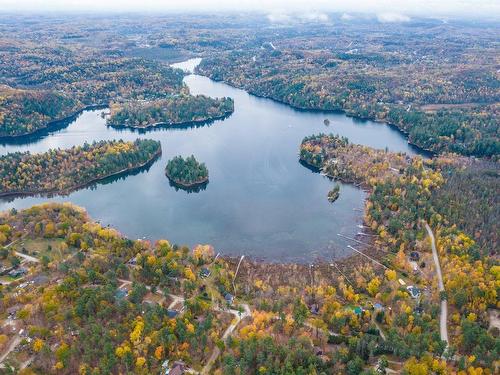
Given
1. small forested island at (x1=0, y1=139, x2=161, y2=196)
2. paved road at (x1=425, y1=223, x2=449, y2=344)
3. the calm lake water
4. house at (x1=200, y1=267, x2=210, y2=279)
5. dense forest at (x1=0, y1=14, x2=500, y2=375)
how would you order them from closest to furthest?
1. dense forest at (x1=0, y1=14, x2=500, y2=375)
2. paved road at (x1=425, y1=223, x2=449, y2=344)
3. house at (x1=200, y1=267, x2=210, y2=279)
4. the calm lake water
5. small forested island at (x1=0, y1=139, x2=161, y2=196)


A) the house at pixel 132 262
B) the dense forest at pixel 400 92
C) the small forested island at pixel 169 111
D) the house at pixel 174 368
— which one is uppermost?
the dense forest at pixel 400 92

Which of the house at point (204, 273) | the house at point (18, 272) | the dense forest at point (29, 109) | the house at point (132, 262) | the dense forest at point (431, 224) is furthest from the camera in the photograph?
the dense forest at point (29, 109)

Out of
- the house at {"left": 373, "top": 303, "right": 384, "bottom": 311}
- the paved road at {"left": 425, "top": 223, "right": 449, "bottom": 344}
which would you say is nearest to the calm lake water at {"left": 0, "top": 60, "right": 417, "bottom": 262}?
the paved road at {"left": 425, "top": 223, "right": 449, "bottom": 344}

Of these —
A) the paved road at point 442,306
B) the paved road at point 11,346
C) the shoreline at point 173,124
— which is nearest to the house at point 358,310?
the paved road at point 442,306

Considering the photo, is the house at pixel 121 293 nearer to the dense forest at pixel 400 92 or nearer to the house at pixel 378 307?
the house at pixel 378 307

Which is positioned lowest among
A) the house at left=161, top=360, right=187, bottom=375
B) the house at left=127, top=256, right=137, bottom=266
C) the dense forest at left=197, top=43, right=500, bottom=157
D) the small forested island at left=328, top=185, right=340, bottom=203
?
the house at left=161, top=360, right=187, bottom=375

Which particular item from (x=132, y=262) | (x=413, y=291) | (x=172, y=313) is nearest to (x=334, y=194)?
(x=413, y=291)

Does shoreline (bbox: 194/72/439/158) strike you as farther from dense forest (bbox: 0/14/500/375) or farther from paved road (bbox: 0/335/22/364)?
paved road (bbox: 0/335/22/364)
